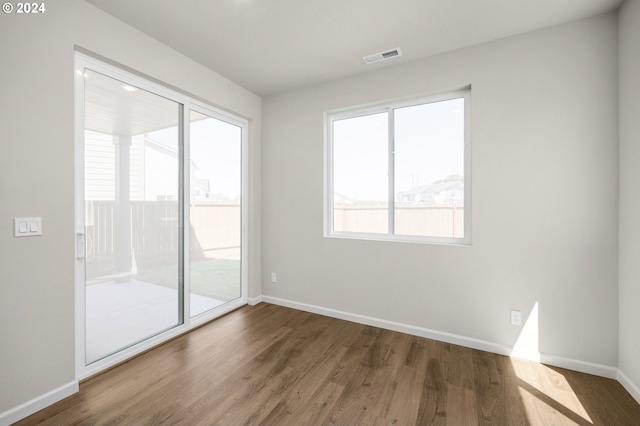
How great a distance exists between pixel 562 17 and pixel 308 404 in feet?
11.3

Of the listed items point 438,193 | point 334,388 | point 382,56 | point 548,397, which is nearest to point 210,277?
point 334,388

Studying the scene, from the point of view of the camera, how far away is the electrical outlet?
2.38 meters

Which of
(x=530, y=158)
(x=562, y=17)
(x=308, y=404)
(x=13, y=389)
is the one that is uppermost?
(x=562, y=17)

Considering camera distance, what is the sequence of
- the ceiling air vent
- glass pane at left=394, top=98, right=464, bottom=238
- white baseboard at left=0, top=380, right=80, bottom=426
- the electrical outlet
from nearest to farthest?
white baseboard at left=0, top=380, right=80, bottom=426, the electrical outlet, the ceiling air vent, glass pane at left=394, top=98, right=464, bottom=238

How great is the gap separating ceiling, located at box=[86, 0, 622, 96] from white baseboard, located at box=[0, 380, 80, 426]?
274 centimetres

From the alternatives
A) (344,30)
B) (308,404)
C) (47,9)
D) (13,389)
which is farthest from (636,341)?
(47,9)

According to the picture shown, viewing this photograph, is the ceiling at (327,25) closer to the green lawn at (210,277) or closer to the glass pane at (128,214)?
the glass pane at (128,214)

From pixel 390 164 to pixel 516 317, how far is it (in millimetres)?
1837

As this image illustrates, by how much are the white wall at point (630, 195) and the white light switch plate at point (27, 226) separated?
3960 mm

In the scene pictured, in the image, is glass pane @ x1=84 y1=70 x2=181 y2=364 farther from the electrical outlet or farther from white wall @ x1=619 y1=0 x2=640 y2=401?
white wall @ x1=619 y1=0 x2=640 y2=401

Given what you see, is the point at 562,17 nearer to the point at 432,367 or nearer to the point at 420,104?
the point at 420,104

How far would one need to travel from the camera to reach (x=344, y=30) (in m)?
2.34

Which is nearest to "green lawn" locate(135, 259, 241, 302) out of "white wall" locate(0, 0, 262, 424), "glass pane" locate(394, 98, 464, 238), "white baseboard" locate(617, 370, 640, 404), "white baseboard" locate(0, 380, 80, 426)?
"white wall" locate(0, 0, 262, 424)

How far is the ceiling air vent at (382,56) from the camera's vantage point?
2.64 meters
